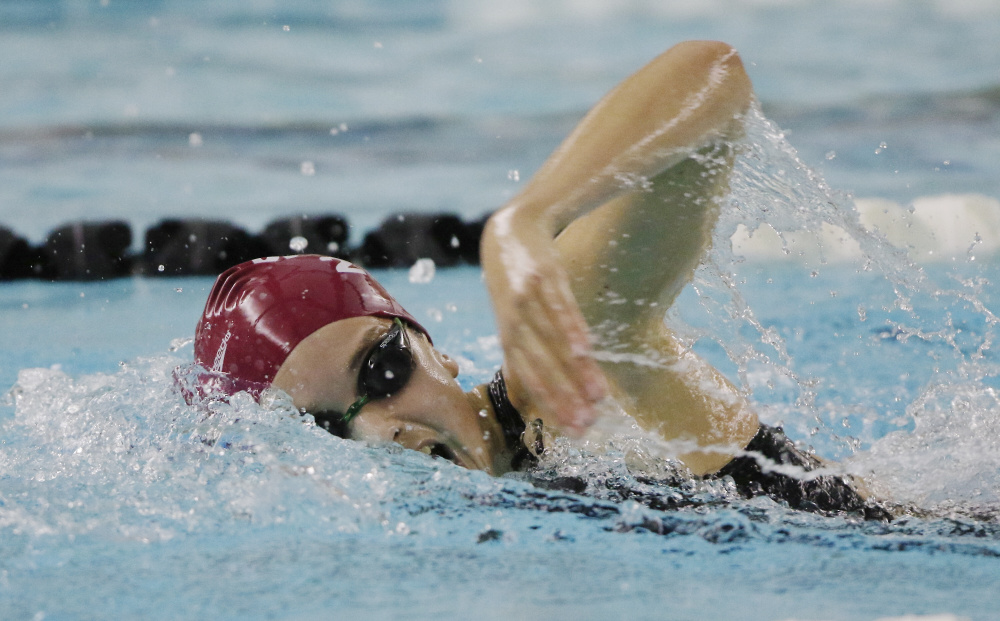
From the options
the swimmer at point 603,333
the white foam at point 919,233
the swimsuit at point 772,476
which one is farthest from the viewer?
the white foam at point 919,233

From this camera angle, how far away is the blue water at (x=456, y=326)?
3.82 feet

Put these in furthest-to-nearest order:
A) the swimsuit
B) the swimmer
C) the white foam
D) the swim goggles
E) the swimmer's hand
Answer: the white foam, the swimsuit, the swim goggles, the swimmer, the swimmer's hand

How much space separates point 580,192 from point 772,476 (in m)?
0.70

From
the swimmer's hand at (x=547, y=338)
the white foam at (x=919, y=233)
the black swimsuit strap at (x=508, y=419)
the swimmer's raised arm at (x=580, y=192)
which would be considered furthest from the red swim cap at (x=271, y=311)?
the white foam at (x=919, y=233)

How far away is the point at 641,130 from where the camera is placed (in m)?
1.08

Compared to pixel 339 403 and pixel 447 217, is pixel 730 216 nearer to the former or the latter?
pixel 339 403

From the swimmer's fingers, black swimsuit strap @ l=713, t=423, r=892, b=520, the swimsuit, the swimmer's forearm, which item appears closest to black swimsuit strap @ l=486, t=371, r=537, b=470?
the swimsuit

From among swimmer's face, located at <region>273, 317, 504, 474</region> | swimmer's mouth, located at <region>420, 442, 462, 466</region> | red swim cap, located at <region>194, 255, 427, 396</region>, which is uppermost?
red swim cap, located at <region>194, 255, 427, 396</region>

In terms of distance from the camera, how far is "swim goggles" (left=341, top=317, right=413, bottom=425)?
1364mm

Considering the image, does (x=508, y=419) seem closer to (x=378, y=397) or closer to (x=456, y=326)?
(x=378, y=397)

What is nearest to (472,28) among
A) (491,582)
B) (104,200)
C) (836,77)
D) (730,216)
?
(836,77)

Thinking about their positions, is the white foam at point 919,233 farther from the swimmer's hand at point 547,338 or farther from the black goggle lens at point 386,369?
the swimmer's hand at point 547,338

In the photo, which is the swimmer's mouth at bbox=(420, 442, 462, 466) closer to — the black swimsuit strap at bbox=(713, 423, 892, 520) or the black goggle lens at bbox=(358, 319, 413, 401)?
the black goggle lens at bbox=(358, 319, 413, 401)

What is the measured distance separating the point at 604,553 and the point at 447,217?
415 cm
